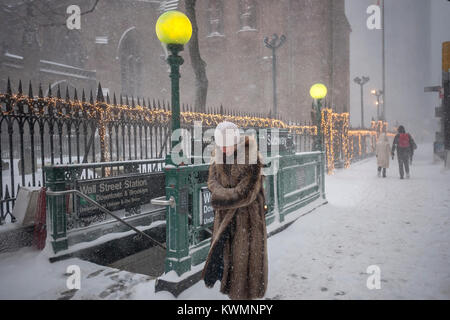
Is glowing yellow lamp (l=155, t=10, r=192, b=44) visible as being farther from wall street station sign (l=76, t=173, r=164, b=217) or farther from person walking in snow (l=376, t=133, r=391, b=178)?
person walking in snow (l=376, t=133, r=391, b=178)

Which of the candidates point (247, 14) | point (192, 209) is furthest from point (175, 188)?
point (247, 14)

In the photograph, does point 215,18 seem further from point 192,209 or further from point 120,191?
point 192,209

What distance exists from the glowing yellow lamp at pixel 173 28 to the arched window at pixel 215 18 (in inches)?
1021

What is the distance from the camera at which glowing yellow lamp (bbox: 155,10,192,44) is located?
12.8ft

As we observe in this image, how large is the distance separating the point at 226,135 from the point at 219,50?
27.0 m

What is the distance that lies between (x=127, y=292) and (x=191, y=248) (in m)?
0.92

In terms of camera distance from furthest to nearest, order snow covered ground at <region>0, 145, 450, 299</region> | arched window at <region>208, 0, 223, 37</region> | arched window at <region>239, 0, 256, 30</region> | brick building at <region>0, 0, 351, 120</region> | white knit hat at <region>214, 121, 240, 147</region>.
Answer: arched window at <region>208, 0, 223, 37</region> → arched window at <region>239, 0, 256, 30</region> → brick building at <region>0, 0, 351, 120</region> → snow covered ground at <region>0, 145, 450, 299</region> → white knit hat at <region>214, 121, 240, 147</region>

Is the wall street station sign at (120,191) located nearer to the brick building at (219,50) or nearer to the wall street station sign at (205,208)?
the wall street station sign at (205,208)

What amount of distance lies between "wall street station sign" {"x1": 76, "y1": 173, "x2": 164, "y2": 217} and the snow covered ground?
3.45 ft

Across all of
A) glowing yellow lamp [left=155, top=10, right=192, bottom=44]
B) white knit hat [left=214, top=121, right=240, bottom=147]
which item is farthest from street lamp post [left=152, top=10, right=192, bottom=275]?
white knit hat [left=214, top=121, right=240, bottom=147]

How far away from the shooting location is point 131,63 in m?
31.1

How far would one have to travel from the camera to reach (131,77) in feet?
102

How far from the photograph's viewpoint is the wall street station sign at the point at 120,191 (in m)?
5.22

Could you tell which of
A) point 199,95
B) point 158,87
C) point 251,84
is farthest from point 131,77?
point 199,95
